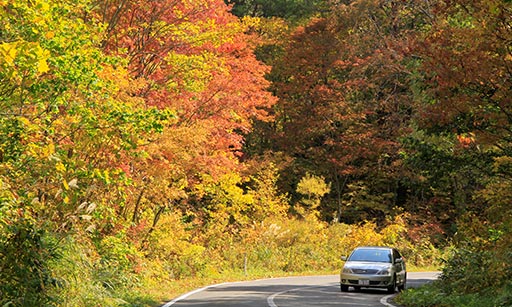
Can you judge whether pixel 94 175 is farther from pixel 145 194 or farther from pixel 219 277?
pixel 219 277

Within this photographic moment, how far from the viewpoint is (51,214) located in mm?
16906

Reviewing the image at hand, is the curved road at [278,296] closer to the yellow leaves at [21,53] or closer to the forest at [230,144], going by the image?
the forest at [230,144]

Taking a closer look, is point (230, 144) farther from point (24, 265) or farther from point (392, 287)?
point (24, 265)

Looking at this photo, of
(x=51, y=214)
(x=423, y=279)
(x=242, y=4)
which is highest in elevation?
(x=242, y=4)

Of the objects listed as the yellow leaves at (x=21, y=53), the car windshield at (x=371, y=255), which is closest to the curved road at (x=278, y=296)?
the car windshield at (x=371, y=255)

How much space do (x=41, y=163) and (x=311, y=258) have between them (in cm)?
2673

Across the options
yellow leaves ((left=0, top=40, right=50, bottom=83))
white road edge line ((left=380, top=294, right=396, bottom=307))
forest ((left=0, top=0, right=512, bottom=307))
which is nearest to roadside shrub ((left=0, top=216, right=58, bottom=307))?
forest ((left=0, top=0, right=512, bottom=307))

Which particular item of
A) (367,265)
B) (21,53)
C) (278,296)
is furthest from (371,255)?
(21,53)

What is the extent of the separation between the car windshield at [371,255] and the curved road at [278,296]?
1.08 metres

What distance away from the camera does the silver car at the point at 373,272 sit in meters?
24.7

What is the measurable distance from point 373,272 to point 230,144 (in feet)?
26.0

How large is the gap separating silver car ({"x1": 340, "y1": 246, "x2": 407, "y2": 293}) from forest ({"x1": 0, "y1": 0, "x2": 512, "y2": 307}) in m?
2.19

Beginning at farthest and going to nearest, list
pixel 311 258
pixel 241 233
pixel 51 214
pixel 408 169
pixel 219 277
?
pixel 408 169 → pixel 311 258 → pixel 241 233 → pixel 219 277 → pixel 51 214

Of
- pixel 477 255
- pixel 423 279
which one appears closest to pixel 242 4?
pixel 423 279
